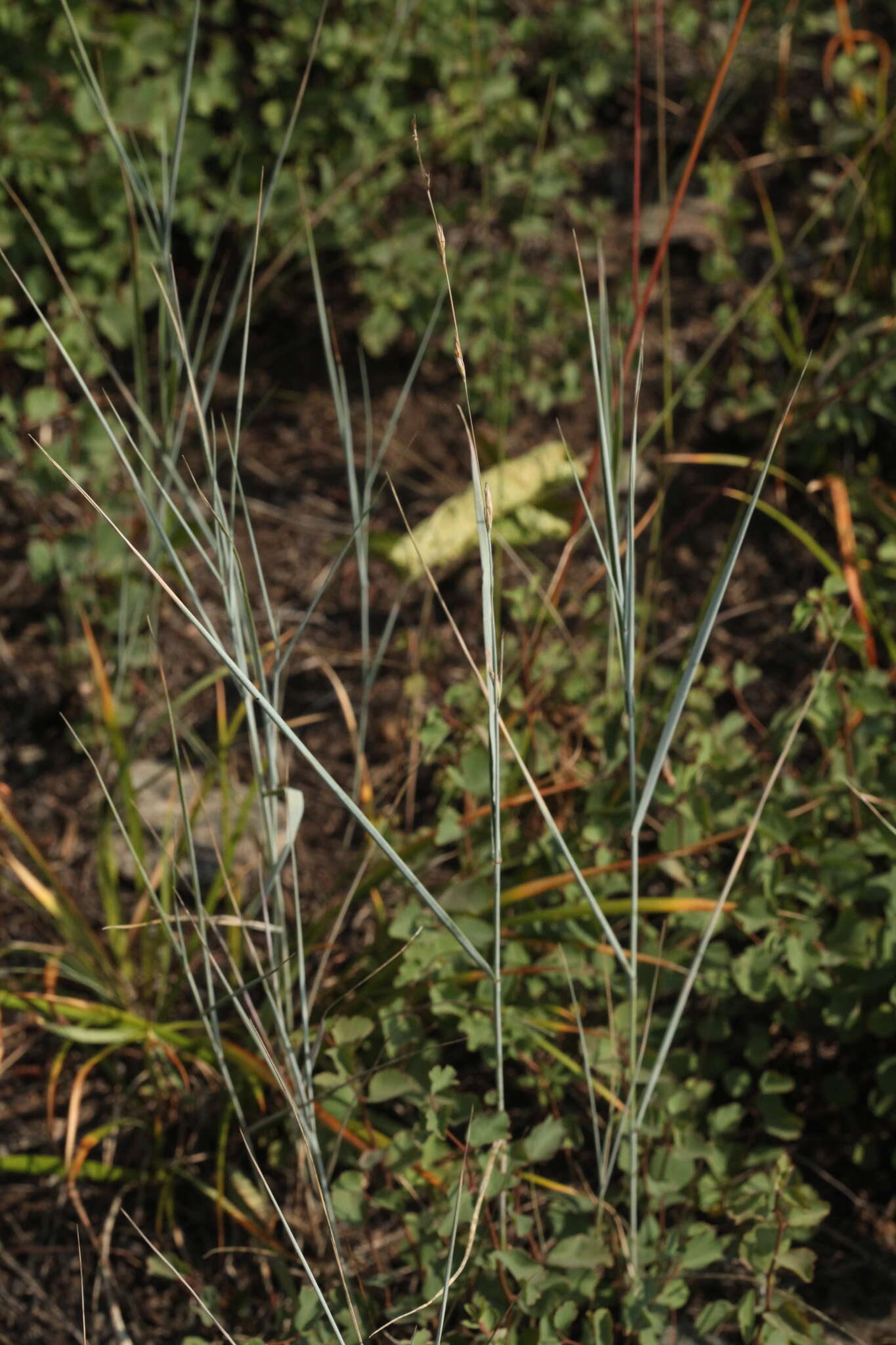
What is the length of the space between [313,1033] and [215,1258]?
33cm

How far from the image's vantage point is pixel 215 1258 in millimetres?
1462

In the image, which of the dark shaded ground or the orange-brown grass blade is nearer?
the dark shaded ground

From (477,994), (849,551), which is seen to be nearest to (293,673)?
(477,994)

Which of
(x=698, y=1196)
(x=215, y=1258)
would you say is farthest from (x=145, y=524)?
(x=698, y=1196)

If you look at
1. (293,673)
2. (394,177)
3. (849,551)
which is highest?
(394,177)

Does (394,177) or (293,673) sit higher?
(394,177)

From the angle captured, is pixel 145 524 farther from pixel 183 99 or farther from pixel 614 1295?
pixel 614 1295

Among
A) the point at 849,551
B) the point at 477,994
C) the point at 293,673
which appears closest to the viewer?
the point at 477,994

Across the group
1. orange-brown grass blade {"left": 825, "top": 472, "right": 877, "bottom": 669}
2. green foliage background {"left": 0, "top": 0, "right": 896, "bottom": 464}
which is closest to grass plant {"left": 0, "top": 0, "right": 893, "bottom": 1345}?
orange-brown grass blade {"left": 825, "top": 472, "right": 877, "bottom": 669}

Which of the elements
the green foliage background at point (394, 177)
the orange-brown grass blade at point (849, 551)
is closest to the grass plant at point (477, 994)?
the orange-brown grass blade at point (849, 551)

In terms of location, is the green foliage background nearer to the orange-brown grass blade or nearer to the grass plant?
the orange-brown grass blade

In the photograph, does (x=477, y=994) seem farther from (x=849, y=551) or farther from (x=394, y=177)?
(x=394, y=177)

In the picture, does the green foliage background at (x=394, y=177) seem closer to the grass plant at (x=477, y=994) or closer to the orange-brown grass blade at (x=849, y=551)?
the orange-brown grass blade at (x=849, y=551)

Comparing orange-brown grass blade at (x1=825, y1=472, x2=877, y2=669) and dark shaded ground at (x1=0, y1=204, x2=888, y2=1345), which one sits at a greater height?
orange-brown grass blade at (x1=825, y1=472, x2=877, y2=669)
